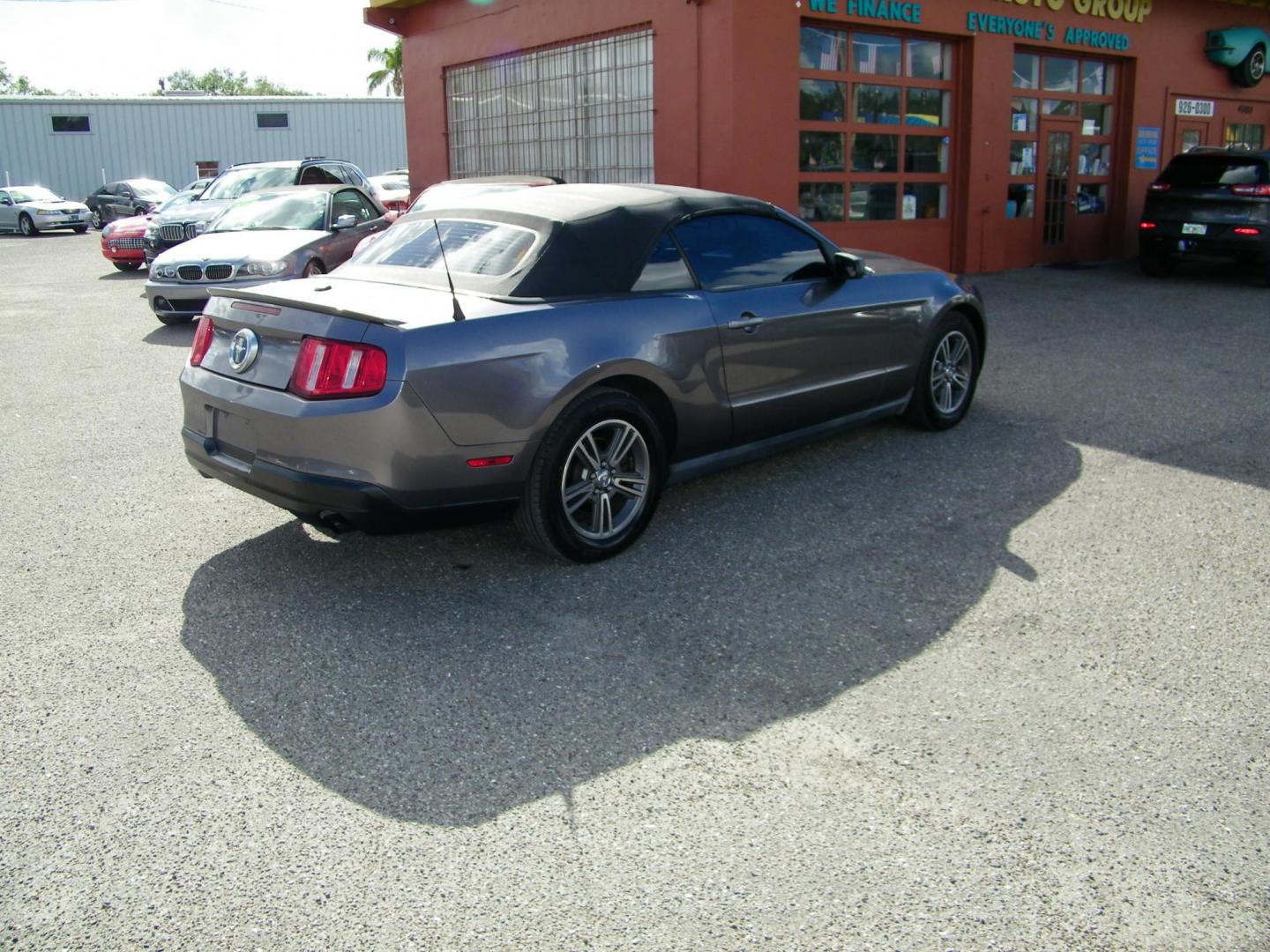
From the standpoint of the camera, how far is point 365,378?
409 centimetres

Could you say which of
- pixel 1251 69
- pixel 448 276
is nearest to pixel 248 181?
pixel 448 276

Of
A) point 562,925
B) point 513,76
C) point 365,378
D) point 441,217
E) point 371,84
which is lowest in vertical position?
point 562,925

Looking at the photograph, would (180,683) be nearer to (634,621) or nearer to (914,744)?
(634,621)

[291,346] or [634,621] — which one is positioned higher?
[291,346]

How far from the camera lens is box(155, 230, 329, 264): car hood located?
36.3 feet

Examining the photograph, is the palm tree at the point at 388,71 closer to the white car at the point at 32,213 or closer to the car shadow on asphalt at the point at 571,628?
the white car at the point at 32,213

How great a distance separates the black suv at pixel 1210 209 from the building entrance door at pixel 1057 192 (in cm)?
173

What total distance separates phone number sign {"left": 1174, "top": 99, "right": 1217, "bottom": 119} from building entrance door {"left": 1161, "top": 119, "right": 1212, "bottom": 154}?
0.11 m

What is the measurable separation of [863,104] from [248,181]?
354 inches

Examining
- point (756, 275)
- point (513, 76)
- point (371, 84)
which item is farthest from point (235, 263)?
point (371, 84)

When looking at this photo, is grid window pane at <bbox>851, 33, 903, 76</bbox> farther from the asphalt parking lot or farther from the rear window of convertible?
the rear window of convertible

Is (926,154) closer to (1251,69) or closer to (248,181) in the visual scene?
(1251,69)

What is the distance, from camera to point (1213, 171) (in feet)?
47.0

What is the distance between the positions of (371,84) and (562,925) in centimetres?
6484
